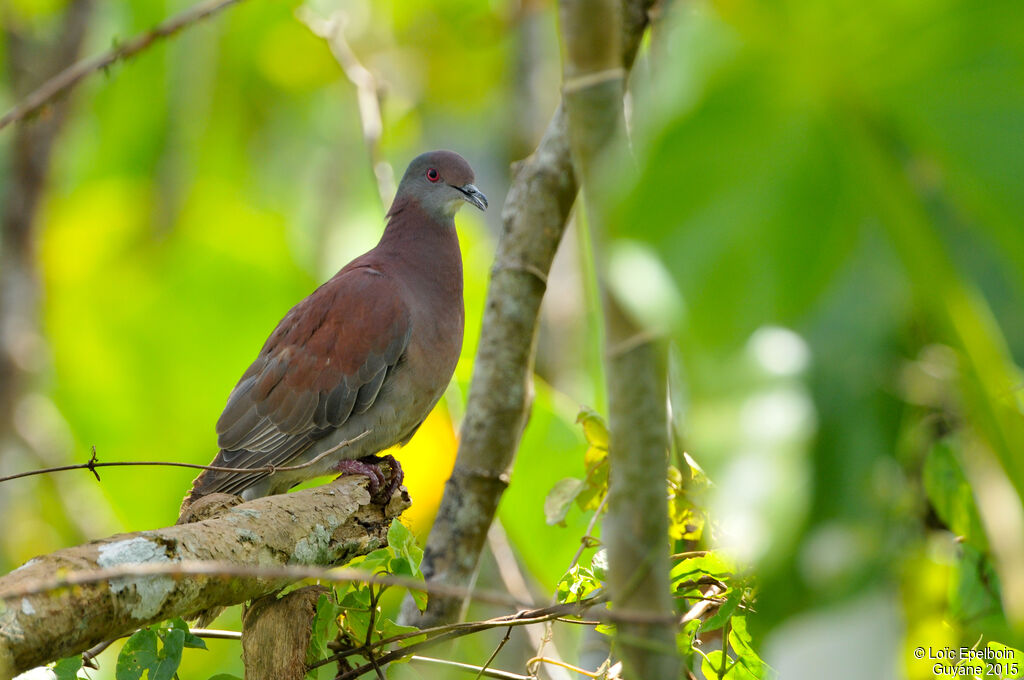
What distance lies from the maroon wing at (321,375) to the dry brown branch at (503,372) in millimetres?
395

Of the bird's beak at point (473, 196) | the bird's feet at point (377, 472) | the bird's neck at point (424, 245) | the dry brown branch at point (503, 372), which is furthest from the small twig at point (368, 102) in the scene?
the bird's feet at point (377, 472)

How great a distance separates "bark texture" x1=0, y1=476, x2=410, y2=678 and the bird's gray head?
1671mm

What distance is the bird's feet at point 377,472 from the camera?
2.56m

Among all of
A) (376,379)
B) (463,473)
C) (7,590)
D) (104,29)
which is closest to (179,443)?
(376,379)

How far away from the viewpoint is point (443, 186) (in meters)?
3.61

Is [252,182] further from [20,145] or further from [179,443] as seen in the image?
[179,443]

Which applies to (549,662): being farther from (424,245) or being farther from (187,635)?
(424,245)

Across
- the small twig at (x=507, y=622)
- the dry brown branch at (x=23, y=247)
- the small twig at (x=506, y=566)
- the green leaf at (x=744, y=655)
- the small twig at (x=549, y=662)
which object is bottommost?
the green leaf at (x=744, y=655)

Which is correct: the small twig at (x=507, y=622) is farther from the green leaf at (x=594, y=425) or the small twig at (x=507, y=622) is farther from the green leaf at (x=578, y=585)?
the green leaf at (x=594, y=425)

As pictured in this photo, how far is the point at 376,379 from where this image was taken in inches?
125

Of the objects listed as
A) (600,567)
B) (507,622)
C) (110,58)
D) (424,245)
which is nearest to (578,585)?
(600,567)

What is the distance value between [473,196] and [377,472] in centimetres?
124

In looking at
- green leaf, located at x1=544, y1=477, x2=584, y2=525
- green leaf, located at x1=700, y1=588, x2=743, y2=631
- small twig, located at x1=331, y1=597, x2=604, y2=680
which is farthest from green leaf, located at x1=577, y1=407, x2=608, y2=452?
green leaf, located at x1=700, y1=588, x2=743, y2=631

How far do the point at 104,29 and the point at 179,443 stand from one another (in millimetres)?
2944
